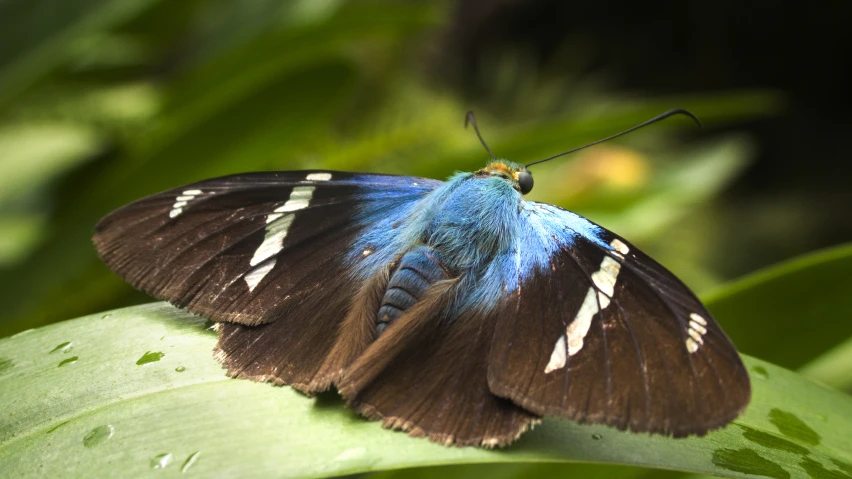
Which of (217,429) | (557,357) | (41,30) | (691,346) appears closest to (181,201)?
(217,429)

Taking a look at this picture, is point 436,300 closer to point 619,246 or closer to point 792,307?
point 619,246

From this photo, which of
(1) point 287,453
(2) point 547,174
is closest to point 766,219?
(2) point 547,174

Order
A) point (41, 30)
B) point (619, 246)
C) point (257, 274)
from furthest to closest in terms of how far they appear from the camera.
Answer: point (41, 30) → point (257, 274) → point (619, 246)

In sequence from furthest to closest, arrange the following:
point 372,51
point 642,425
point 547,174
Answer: point 372,51 < point 547,174 < point 642,425

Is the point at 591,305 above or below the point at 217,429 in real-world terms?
above

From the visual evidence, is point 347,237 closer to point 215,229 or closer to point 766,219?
point 215,229

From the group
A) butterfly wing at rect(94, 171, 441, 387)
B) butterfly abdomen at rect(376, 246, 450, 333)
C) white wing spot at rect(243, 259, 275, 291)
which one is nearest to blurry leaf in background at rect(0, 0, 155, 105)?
butterfly wing at rect(94, 171, 441, 387)

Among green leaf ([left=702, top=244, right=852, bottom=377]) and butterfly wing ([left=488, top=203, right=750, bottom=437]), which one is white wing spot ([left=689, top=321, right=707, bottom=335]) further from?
green leaf ([left=702, top=244, right=852, bottom=377])
